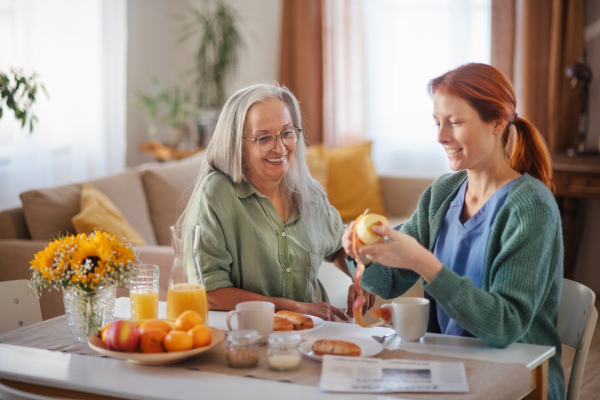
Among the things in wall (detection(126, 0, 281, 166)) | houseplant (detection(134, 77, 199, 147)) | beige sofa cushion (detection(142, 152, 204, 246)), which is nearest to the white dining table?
beige sofa cushion (detection(142, 152, 204, 246))

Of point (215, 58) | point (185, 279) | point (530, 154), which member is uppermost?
point (215, 58)

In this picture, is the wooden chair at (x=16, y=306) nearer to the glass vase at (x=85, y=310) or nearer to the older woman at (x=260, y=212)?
the glass vase at (x=85, y=310)

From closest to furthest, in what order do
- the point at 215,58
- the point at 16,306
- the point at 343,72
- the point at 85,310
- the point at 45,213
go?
the point at 85,310 → the point at 16,306 → the point at 45,213 → the point at 343,72 → the point at 215,58

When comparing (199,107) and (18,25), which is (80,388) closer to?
(18,25)

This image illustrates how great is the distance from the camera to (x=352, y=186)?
438cm

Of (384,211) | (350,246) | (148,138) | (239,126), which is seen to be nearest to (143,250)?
(239,126)

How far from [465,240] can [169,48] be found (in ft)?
13.1

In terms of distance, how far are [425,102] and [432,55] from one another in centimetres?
30

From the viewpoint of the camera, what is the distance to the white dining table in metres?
1.22

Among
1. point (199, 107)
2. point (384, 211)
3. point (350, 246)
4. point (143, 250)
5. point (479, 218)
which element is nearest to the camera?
point (350, 246)

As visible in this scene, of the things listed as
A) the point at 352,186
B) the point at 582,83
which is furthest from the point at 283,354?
the point at 582,83

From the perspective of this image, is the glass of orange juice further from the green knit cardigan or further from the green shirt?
the green knit cardigan

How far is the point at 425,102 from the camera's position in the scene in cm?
466

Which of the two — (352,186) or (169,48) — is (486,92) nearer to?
(352,186)
